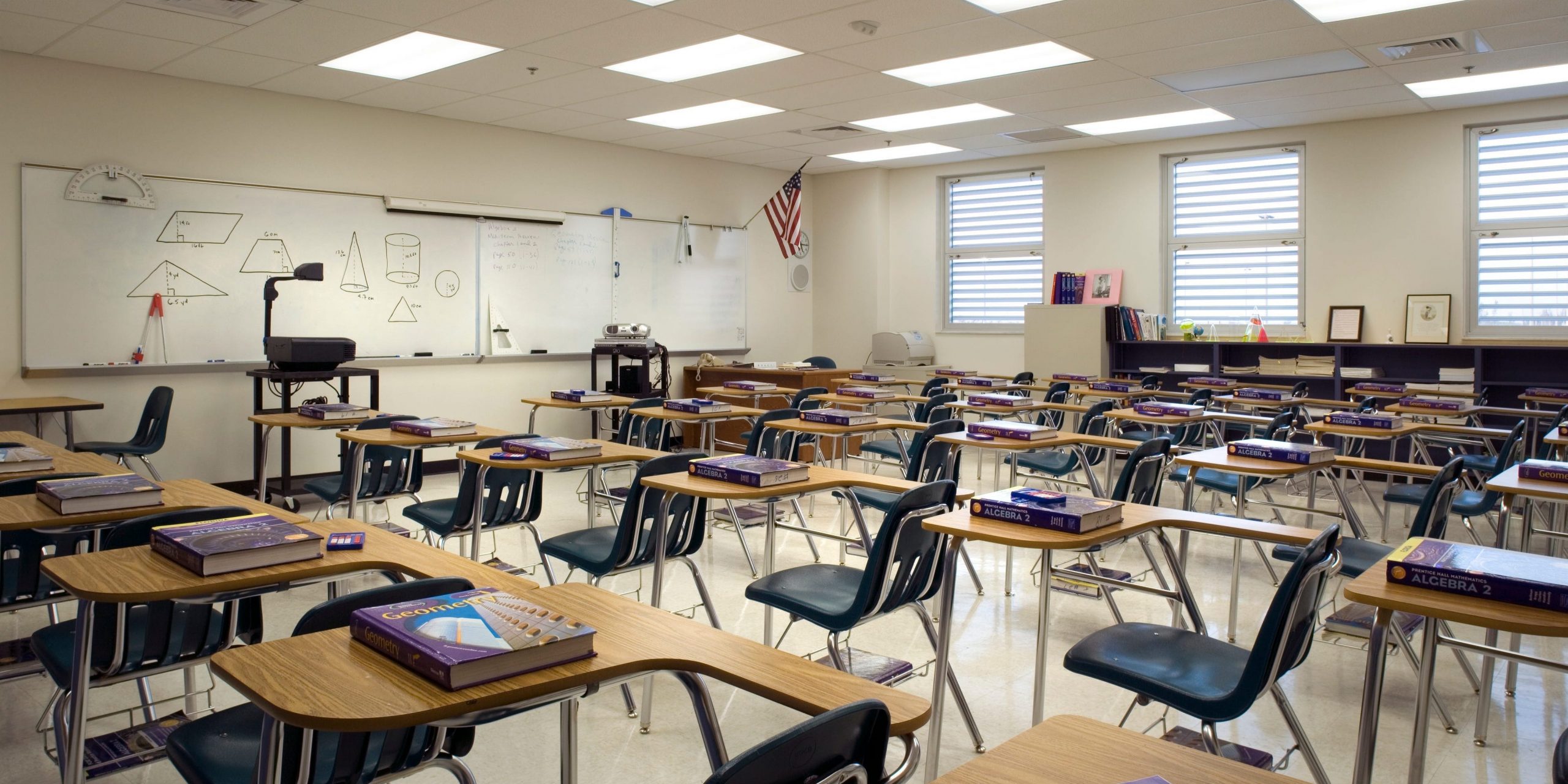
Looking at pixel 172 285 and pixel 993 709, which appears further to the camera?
pixel 172 285

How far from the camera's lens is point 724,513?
6566mm

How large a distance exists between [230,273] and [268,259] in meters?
0.28

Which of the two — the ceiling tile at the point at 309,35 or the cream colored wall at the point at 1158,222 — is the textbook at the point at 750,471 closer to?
the ceiling tile at the point at 309,35

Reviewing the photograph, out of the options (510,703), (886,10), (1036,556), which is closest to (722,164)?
(886,10)

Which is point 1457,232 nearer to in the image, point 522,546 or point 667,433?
point 667,433

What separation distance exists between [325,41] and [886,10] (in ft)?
11.1

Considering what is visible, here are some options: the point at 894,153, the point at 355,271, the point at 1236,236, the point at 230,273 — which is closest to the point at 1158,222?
the point at 1236,236

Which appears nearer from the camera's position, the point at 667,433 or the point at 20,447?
the point at 20,447

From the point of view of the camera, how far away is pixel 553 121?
333 inches

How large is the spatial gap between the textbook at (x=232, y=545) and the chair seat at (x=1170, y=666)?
6.10 feet

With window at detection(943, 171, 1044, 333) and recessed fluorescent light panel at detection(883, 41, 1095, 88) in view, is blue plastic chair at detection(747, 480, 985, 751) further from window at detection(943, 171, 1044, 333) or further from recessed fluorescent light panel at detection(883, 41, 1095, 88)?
window at detection(943, 171, 1044, 333)

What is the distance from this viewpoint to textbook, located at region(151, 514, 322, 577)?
2.14 m

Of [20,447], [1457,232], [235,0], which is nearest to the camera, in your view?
[20,447]

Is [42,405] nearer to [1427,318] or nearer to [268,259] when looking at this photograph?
[268,259]
